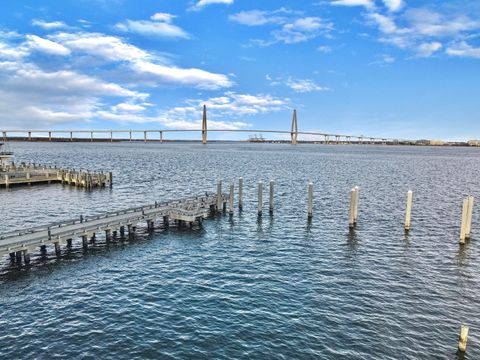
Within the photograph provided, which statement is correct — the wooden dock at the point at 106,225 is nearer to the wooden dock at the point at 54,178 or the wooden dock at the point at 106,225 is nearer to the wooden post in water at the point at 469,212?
the wooden post in water at the point at 469,212

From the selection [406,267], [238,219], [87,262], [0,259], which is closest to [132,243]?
[87,262]

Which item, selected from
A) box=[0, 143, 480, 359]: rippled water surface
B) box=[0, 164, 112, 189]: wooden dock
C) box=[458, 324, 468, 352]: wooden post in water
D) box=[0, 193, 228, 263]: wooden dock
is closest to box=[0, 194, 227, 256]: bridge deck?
box=[0, 193, 228, 263]: wooden dock

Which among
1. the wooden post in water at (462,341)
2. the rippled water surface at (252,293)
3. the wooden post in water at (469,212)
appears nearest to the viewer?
the wooden post in water at (462,341)

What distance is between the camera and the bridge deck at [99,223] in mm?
26578

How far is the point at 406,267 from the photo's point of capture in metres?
27.5

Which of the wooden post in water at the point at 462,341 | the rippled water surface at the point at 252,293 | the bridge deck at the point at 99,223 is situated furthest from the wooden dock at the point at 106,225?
the wooden post in water at the point at 462,341

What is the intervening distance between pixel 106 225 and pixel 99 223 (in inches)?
33.3

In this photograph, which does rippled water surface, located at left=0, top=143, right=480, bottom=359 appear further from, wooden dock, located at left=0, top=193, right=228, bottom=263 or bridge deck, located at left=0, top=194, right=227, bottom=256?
bridge deck, located at left=0, top=194, right=227, bottom=256

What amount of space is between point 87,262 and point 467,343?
23.3 metres

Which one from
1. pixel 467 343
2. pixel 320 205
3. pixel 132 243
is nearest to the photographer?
pixel 467 343

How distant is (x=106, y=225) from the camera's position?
32.0 meters

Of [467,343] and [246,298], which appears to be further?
[246,298]

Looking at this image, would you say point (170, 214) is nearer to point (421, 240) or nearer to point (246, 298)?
point (246, 298)

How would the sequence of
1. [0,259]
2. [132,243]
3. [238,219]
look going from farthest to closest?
[238,219] < [132,243] < [0,259]
